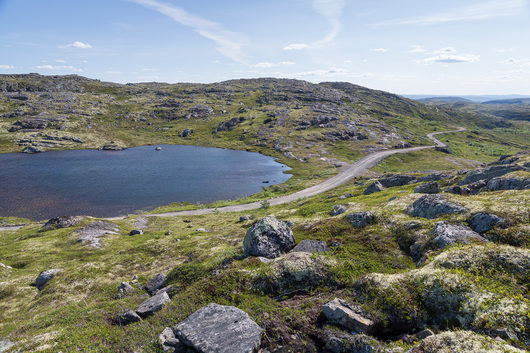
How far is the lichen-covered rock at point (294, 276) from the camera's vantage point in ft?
69.8

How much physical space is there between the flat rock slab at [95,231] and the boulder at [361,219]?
55889mm

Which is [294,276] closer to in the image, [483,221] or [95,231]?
[483,221]

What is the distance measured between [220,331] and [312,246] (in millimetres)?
14954

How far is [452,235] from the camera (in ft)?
81.0

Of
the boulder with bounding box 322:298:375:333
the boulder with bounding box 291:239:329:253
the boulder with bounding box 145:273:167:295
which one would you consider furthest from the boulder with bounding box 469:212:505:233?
the boulder with bounding box 145:273:167:295

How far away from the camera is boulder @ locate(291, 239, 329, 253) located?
1074 inches

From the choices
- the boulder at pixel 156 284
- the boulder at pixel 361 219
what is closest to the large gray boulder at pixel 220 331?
the boulder at pixel 156 284

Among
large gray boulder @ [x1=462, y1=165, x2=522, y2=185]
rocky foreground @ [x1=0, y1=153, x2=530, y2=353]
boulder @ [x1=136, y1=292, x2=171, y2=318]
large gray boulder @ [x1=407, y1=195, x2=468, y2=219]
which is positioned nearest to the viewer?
rocky foreground @ [x1=0, y1=153, x2=530, y2=353]

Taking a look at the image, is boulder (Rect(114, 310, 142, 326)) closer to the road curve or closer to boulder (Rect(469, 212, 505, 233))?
boulder (Rect(469, 212, 505, 233))

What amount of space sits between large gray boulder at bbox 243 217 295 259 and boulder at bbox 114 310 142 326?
12.4 metres

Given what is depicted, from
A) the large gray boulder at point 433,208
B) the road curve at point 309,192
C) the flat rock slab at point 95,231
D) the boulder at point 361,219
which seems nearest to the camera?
the large gray boulder at point 433,208

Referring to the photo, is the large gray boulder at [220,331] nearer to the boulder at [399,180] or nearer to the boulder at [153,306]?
the boulder at [153,306]

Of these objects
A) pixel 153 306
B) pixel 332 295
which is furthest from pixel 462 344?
pixel 153 306

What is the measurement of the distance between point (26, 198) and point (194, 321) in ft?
447
